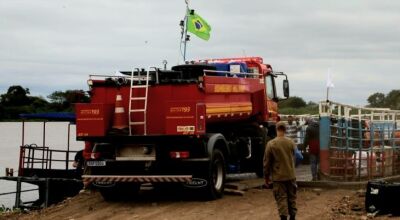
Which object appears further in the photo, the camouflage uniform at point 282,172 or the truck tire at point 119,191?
the truck tire at point 119,191

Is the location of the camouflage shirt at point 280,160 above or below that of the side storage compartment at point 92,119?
below

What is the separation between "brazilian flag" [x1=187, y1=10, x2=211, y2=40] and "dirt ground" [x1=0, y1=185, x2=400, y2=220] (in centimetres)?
439

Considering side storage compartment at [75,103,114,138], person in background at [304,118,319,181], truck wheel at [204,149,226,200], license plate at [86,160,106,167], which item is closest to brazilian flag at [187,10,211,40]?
person in background at [304,118,319,181]

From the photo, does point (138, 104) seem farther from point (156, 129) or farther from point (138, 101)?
point (156, 129)

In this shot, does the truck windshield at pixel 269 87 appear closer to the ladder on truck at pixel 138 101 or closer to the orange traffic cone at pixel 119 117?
the ladder on truck at pixel 138 101

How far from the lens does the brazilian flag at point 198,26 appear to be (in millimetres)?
16875

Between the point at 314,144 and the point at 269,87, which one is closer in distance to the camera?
the point at 314,144

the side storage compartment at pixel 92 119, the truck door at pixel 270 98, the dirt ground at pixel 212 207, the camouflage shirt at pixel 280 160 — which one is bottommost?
the dirt ground at pixel 212 207

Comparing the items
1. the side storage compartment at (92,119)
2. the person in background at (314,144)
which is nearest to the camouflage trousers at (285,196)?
the side storage compartment at (92,119)

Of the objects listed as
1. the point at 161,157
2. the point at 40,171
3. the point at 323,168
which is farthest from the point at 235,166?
the point at 40,171

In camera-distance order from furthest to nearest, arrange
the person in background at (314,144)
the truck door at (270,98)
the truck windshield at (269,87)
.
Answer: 1. the truck windshield at (269,87)
2. the truck door at (270,98)
3. the person in background at (314,144)

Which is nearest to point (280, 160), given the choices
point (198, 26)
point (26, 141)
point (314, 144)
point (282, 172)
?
point (282, 172)

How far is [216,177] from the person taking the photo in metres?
13.4

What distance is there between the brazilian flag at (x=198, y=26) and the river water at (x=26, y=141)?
8.30 m
